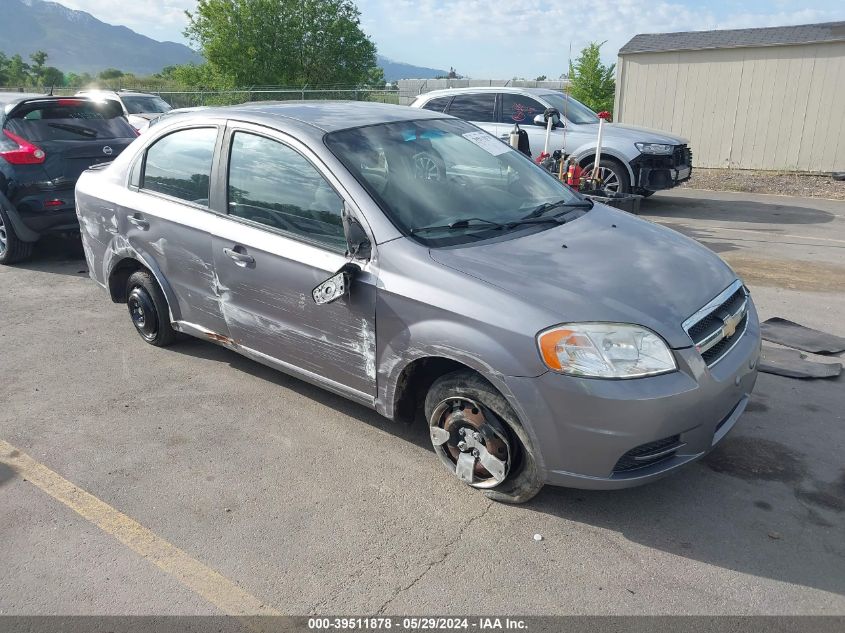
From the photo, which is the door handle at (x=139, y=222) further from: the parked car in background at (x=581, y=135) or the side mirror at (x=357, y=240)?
the parked car in background at (x=581, y=135)

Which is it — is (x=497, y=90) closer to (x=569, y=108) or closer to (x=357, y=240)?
(x=569, y=108)

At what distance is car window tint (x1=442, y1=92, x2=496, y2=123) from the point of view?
11.4 m

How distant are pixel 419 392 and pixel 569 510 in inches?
37.1

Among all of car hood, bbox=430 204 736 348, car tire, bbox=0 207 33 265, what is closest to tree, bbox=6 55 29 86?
car tire, bbox=0 207 33 265

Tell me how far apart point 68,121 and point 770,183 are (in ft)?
39.9

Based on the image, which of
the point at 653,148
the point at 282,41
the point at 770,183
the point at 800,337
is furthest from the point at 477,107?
the point at 282,41

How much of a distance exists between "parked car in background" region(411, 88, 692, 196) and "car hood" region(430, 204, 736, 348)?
6.95 m

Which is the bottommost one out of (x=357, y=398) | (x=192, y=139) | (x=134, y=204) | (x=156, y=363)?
(x=156, y=363)

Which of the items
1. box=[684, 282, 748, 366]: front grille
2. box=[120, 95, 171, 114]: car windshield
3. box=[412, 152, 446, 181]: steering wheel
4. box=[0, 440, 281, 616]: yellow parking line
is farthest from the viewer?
box=[120, 95, 171, 114]: car windshield

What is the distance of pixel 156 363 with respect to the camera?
17.0 feet

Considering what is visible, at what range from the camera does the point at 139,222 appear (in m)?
4.89

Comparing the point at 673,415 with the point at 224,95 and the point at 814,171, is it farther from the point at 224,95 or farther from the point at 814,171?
the point at 224,95

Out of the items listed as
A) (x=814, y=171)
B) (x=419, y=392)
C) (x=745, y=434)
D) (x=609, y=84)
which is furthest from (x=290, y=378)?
(x=609, y=84)

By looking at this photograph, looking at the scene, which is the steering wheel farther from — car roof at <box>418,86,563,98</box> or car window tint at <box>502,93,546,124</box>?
car roof at <box>418,86,563,98</box>
